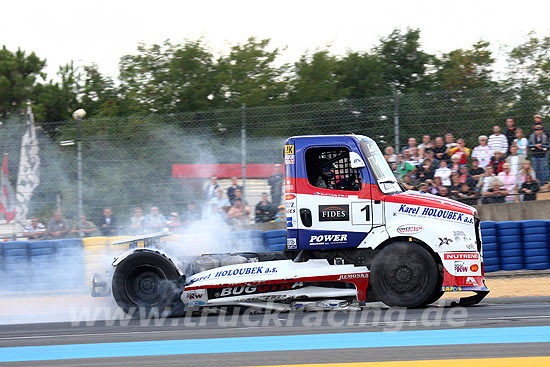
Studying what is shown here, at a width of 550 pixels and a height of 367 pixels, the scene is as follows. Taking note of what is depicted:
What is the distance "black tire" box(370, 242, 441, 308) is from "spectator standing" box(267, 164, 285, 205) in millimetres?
3876

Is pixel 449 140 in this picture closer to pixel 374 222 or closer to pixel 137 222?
pixel 374 222

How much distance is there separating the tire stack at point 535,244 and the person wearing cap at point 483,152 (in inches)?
56.8

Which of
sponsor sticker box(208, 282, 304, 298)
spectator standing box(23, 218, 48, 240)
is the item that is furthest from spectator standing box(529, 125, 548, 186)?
spectator standing box(23, 218, 48, 240)

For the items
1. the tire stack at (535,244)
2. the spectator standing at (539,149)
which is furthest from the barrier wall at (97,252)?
the spectator standing at (539,149)

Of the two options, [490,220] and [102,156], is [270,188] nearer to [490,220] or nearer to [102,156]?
[102,156]

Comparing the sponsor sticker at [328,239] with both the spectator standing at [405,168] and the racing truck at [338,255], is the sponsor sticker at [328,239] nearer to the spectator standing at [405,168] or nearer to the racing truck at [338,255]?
the racing truck at [338,255]

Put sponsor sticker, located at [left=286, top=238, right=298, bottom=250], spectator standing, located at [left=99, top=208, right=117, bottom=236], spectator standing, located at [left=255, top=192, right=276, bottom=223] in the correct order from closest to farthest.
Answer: sponsor sticker, located at [left=286, top=238, right=298, bottom=250], spectator standing, located at [left=255, top=192, right=276, bottom=223], spectator standing, located at [left=99, top=208, right=117, bottom=236]

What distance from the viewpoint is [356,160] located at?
28.1 feet

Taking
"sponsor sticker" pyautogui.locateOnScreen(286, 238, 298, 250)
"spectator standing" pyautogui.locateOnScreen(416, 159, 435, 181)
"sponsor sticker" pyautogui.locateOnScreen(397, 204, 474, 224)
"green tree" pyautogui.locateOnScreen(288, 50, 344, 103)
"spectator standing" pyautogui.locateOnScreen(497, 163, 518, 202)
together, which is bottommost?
"sponsor sticker" pyautogui.locateOnScreen(286, 238, 298, 250)

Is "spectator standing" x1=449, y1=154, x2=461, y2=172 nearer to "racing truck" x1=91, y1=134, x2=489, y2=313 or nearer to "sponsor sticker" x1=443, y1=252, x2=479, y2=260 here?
"racing truck" x1=91, y1=134, x2=489, y2=313

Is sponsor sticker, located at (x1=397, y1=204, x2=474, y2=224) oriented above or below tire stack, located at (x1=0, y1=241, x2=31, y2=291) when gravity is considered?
above

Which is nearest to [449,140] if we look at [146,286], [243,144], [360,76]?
[243,144]

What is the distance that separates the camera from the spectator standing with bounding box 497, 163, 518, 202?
12681mm

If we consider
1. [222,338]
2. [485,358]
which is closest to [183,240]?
[222,338]
